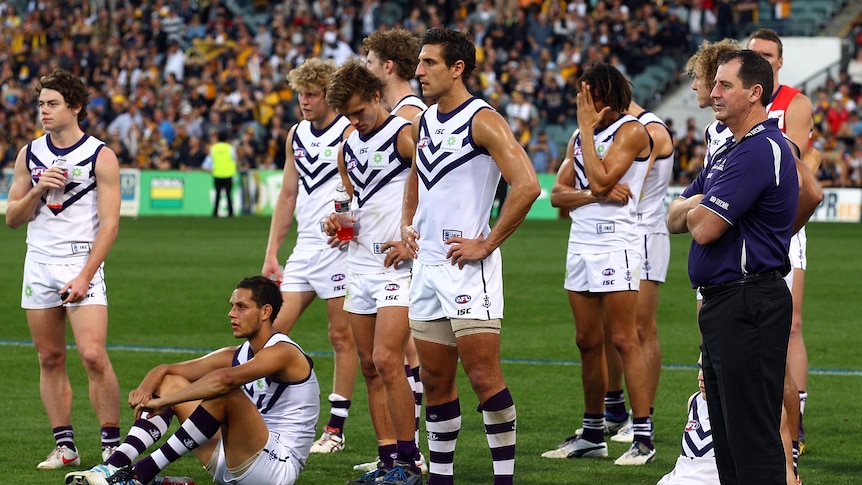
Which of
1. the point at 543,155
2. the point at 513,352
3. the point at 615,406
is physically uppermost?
the point at 543,155

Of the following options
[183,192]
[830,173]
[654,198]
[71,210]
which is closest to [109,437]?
[71,210]

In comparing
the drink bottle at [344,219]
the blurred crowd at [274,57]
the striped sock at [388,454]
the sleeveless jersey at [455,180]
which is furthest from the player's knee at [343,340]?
the blurred crowd at [274,57]

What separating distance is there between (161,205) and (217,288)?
14938mm

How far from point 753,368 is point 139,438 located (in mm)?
3373

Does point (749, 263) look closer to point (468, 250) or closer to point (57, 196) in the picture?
point (468, 250)

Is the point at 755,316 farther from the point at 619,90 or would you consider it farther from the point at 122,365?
the point at 122,365

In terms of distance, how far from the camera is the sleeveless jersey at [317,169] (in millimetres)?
8656

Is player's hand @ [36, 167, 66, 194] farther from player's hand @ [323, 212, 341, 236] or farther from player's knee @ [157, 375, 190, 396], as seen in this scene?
player's hand @ [323, 212, 341, 236]

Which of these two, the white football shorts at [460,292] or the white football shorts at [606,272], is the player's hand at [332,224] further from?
the white football shorts at [606,272]

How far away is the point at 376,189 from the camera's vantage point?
768 centimetres

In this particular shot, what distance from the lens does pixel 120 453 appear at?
6.89 m

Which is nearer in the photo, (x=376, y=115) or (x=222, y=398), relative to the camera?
(x=222, y=398)

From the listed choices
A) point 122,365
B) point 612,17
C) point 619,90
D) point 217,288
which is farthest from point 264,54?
point 619,90

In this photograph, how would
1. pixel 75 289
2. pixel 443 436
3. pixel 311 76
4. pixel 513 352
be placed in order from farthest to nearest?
pixel 513 352
pixel 311 76
pixel 75 289
pixel 443 436
